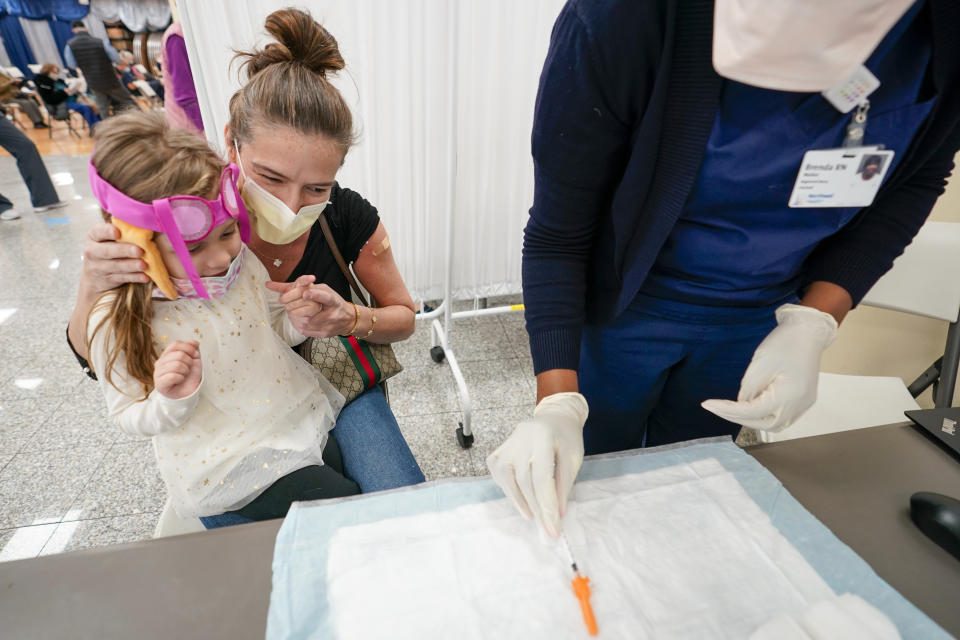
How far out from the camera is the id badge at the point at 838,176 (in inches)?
28.1

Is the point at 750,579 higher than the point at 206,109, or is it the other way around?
the point at 206,109

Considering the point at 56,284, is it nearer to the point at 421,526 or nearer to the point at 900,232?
the point at 421,526

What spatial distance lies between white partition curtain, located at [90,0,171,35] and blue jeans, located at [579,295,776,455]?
18.9 metres

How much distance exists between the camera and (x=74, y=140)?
24.9 feet

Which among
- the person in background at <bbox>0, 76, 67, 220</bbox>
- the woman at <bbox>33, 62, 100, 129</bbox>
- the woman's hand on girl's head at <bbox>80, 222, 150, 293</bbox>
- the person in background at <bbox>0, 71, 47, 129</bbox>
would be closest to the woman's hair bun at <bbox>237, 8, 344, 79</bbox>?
the woman's hand on girl's head at <bbox>80, 222, 150, 293</bbox>

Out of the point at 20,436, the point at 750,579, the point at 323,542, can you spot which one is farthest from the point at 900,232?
the point at 20,436

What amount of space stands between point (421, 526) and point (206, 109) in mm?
1549

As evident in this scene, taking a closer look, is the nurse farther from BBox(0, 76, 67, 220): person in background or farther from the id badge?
BBox(0, 76, 67, 220): person in background

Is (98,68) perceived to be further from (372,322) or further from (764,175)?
(764,175)

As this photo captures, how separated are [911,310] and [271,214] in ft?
5.71

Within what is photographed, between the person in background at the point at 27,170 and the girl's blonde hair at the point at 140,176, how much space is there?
14.5 feet

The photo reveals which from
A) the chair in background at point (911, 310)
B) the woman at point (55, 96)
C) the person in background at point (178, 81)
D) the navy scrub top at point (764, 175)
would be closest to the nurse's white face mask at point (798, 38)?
the navy scrub top at point (764, 175)

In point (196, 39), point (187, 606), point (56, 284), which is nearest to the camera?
point (187, 606)

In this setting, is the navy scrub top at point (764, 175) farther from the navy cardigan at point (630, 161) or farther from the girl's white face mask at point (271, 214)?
the girl's white face mask at point (271, 214)
